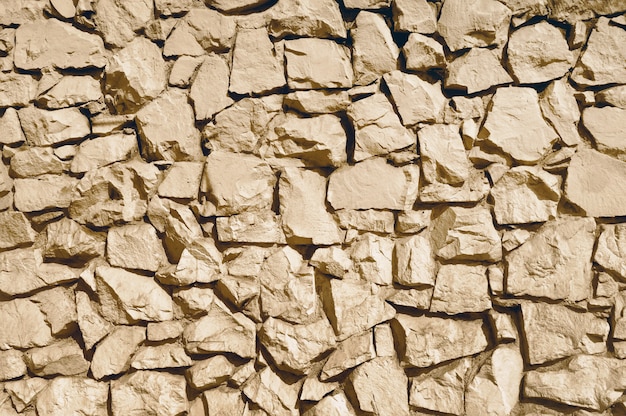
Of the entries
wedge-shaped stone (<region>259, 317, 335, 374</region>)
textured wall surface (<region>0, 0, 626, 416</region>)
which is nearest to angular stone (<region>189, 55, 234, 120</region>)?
textured wall surface (<region>0, 0, 626, 416</region>)

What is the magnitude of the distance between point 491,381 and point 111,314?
102cm

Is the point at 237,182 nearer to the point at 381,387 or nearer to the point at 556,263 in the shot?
the point at 381,387

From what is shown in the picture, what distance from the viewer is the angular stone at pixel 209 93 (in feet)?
3.95

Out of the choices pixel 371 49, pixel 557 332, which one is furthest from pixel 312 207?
pixel 557 332

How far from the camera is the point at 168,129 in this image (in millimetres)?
1197

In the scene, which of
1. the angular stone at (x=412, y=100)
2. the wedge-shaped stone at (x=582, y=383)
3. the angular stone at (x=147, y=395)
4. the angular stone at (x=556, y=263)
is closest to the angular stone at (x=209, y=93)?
the angular stone at (x=412, y=100)

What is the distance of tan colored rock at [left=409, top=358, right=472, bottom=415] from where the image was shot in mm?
1158

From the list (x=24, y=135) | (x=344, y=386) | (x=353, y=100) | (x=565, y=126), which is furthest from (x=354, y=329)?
(x=24, y=135)

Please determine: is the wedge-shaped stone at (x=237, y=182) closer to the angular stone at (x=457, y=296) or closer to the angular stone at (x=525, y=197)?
the angular stone at (x=457, y=296)

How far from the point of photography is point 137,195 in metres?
1.20

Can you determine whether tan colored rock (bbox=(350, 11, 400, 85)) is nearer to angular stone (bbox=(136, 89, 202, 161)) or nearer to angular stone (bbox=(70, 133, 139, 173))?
angular stone (bbox=(136, 89, 202, 161))

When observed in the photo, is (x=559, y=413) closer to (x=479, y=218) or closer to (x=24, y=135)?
(x=479, y=218)

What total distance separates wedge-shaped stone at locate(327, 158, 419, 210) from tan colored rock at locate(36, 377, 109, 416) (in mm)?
797

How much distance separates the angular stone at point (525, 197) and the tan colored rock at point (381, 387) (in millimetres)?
492
